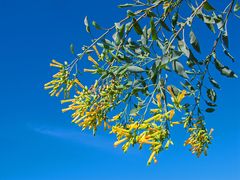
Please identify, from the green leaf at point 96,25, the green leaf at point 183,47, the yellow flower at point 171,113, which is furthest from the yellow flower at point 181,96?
the green leaf at point 96,25

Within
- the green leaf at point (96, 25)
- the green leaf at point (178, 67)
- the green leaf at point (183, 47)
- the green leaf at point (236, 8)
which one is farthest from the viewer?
the green leaf at point (236, 8)

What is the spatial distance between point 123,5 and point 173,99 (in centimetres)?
87

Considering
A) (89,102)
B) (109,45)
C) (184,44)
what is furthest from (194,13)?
(89,102)

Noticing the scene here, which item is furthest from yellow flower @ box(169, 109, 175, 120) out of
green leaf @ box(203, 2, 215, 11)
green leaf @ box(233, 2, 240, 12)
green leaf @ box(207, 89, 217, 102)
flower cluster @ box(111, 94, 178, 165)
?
green leaf @ box(233, 2, 240, 12)

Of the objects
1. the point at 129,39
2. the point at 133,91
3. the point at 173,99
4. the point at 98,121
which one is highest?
the point at 129,39

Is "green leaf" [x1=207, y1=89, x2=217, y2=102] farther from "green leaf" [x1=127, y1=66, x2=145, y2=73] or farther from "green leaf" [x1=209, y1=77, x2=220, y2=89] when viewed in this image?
"green leaf" [x1=127, y1=66, x2=145, y2=73]

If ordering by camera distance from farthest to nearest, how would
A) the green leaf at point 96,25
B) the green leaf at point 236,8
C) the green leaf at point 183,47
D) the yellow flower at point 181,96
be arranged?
the green leaf at point 236,8 < the green leaf at point 96,25 < the green leaf at point 183,47 < the yellow flower at point 181,96

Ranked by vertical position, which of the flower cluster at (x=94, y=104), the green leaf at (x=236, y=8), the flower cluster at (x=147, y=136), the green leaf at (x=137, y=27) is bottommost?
the flower cluster at (x=147, y=136)

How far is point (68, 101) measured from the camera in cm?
236

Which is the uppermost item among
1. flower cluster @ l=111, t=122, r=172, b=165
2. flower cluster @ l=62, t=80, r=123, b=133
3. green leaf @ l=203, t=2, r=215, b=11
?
green leaf @ l=203, t=2, r=215, b=11

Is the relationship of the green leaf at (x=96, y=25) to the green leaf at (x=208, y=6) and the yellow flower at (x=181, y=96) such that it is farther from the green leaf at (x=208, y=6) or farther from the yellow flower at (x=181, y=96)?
the yellow flower at (x=181, y=96)

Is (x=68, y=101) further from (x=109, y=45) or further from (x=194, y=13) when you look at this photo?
(x=194, y=13)

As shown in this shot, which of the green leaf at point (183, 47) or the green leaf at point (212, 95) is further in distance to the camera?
the green leaf at point (212, 95)

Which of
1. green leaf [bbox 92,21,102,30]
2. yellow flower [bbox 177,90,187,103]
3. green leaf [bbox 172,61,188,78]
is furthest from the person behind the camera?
green leaf [bbox 92,21,102,30]
